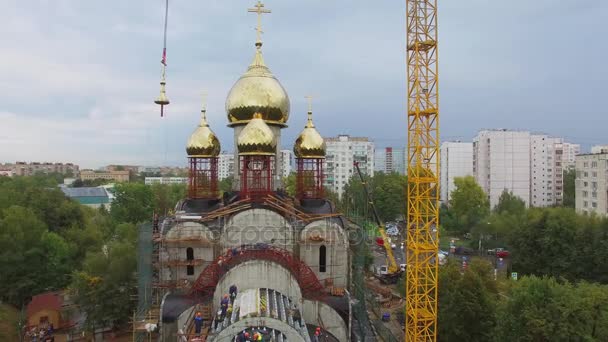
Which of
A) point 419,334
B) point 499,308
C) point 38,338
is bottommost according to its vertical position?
point 38,338

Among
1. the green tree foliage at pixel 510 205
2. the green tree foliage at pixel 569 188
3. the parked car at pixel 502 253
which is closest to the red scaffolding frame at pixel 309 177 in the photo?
the parked car at pixel 502 253

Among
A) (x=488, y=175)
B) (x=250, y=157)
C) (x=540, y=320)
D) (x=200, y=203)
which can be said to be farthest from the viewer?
(x=488, y=175)

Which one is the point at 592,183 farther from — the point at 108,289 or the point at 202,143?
the point at 108,289

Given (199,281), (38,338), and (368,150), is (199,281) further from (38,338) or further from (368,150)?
(368,150)

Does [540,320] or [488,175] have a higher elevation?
[488,175]

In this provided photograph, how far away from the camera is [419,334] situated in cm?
1841

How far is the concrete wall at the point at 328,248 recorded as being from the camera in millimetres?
19188

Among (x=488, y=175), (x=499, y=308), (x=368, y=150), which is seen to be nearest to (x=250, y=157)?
(x=499, y=308)

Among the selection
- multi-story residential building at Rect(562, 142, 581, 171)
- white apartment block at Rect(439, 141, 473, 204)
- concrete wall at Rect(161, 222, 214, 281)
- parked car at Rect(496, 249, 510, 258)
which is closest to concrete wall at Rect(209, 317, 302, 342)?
concrete wall at Rect(161, 222, 214, 281)

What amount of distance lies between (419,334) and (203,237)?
10.3 m

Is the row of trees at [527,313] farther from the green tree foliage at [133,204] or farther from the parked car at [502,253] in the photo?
the green tree foliage at [133,204]

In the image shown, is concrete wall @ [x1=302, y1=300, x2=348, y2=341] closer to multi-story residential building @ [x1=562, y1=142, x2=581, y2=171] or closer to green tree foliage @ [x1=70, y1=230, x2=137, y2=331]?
green tree foliage @ [x1=70, y1=230, x2=137, y2=331]

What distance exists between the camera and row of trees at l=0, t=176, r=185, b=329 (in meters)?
21.2

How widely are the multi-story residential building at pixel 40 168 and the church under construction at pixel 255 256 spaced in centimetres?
11546
